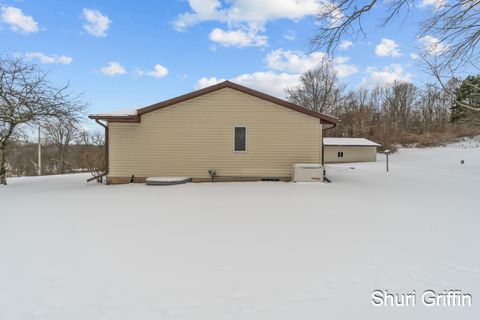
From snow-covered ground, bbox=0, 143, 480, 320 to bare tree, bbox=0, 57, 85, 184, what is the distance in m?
6.71

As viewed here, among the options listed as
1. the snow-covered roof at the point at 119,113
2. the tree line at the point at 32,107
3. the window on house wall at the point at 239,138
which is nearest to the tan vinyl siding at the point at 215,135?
the window on house wall at the point at 239,138

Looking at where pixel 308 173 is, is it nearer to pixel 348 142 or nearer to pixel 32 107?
pixel 32 107

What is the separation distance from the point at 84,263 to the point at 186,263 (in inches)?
45.4

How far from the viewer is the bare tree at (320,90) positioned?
35.3 m

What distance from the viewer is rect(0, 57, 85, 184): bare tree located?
1123cm

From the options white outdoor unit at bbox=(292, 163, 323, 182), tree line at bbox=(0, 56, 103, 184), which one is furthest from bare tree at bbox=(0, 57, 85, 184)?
white outdoor unit at bbox=(292, 163, 323, 182)

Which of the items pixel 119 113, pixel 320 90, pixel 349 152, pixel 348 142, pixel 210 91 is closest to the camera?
pixel 210 91

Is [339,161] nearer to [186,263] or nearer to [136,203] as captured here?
[136,203]

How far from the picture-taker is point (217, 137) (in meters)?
10.8

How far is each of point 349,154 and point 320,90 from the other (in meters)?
10.9

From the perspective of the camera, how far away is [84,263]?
10.7 ft

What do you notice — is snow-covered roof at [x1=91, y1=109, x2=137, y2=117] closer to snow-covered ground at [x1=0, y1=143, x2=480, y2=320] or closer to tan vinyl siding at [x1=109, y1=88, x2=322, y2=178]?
tan vinyl siding at [x1=109, y1=88, x2=322, y2=178]

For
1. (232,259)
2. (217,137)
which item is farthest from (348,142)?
(232,259)

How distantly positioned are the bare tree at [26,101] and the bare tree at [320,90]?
92.8 feet
